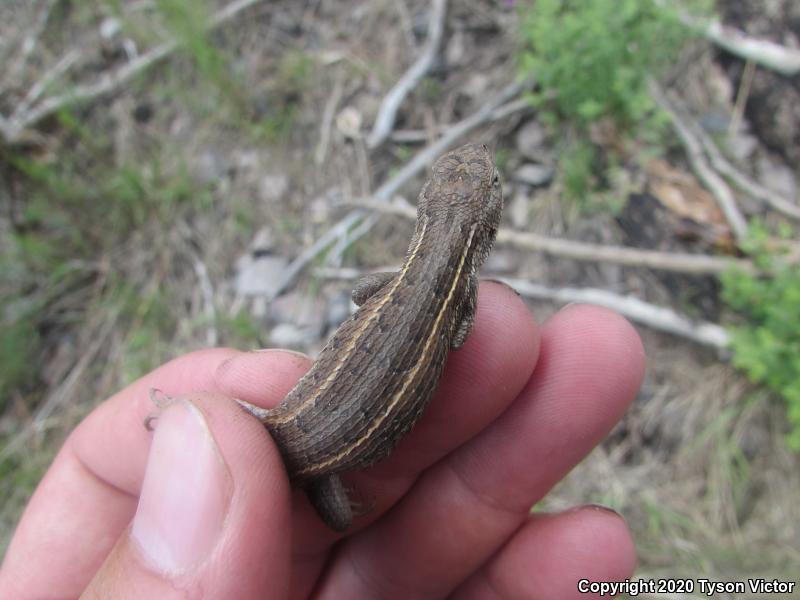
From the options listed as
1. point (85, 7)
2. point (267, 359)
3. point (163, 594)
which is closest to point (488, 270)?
point (267, 359)

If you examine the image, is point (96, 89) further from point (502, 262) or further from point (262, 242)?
point (502, 262)

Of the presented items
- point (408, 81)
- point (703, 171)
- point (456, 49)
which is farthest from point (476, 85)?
point (703, 171)

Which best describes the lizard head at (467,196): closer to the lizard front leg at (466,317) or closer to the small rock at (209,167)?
the lizard front leg at (466,317)

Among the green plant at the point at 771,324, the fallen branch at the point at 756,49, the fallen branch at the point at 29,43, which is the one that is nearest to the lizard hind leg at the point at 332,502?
the green plant at the point at 771,324

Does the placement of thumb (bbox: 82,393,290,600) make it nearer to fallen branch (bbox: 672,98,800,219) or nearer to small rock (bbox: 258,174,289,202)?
small rock (bbox: 258,174,289,202)

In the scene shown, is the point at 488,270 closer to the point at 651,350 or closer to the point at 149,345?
the point at 651,350
